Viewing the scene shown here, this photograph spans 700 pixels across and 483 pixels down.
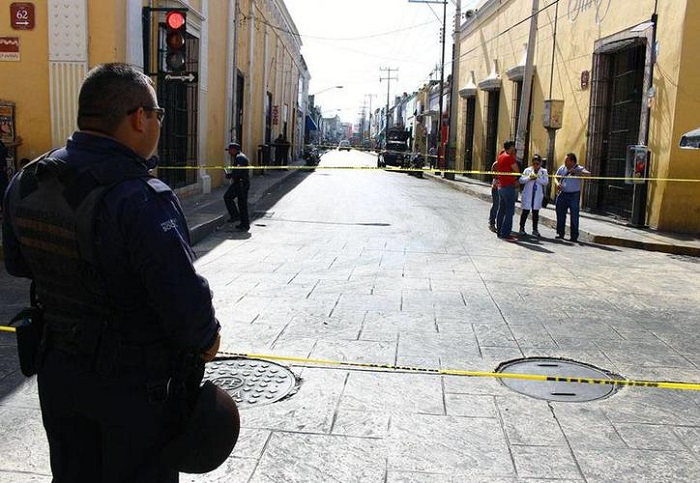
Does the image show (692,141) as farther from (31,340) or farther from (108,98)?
(31,340)

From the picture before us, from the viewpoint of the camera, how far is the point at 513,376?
4.39 m

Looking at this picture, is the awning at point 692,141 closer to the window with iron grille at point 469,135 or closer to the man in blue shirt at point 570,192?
the man in blue shirt at point 570,192

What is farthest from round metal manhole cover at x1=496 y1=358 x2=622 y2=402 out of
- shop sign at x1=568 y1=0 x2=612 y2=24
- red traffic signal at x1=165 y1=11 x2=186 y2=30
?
shop sign at x1=568 y1=0 x2=612 y2=24

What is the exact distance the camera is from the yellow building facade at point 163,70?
10.9 metres

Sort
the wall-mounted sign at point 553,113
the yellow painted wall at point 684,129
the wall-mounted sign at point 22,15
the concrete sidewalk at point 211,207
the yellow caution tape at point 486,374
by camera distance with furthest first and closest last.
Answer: the wall-mounted sign at point 553,113, the yellow painted wall at point 684,129, the concrete sidewalk at point 211,207, the wall-mounted sign at point 22,15, the yellow caution tape at point 486,374

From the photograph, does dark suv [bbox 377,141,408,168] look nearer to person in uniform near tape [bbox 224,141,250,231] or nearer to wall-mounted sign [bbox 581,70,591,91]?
wall-mounted sign [bbox 581,70,591,91]

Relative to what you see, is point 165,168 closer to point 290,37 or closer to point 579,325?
point 579,325

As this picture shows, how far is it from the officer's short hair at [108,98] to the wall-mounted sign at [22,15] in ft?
34.2

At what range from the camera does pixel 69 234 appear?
1964mm

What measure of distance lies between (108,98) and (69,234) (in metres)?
0.45

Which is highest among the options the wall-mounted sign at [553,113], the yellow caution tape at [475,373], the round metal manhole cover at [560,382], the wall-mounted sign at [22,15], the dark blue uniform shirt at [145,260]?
the wall-mounted sign at [22,15]

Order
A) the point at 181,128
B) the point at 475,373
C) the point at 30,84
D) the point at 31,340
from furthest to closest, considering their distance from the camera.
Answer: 1. the point at 181,128
2. the point at 30,84
3. the point at 475,373
4. the point at 31,340

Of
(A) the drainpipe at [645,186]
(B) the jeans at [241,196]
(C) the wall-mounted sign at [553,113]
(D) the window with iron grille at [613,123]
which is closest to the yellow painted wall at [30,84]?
(B) the jeans at [241,196]

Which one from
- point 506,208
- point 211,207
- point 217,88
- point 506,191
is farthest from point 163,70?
point 506,208
